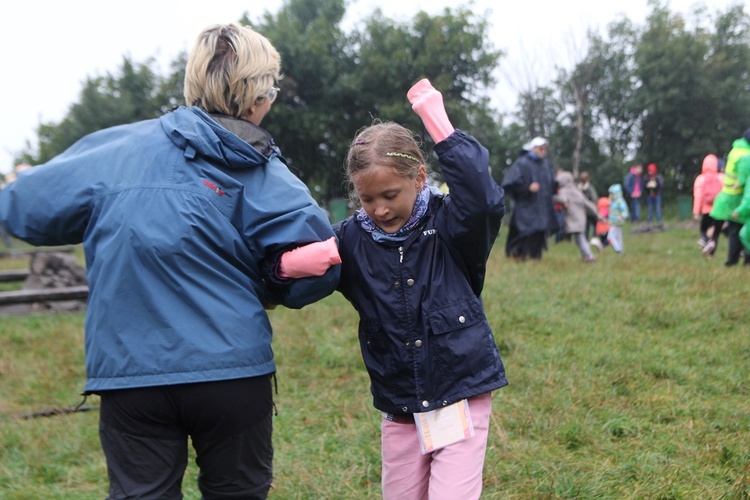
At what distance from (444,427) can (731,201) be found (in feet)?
24.9

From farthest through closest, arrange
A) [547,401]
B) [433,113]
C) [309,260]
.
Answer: [547,401] < [433,113] < [309,260]

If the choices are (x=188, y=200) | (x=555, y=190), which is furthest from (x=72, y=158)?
(x=555, y=190)

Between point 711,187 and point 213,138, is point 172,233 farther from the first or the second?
point 711,187

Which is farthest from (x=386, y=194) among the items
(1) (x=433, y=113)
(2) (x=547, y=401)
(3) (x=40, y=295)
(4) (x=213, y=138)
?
(3) (x=40, y=295)

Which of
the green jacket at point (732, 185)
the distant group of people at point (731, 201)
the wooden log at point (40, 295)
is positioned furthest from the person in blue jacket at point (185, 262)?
the green jacket at point (732, 185)

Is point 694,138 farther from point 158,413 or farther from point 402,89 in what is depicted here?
point 158,413

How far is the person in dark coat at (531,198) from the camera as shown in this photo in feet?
32.0

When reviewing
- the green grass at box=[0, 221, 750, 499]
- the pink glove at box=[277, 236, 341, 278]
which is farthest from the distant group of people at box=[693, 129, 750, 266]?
the pink glove at box=[277, 236, 341, 278]

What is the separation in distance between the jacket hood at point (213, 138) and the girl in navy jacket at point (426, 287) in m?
0.36

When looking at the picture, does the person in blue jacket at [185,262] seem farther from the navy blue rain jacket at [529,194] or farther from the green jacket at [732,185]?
the navy blue rain jacket at [529,194]

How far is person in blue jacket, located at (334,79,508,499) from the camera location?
87.1 inches

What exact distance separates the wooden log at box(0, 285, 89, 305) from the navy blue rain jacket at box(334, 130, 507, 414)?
6.77 m

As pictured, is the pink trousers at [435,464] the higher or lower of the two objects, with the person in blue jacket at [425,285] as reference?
lower

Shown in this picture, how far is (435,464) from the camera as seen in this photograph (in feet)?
7.54
